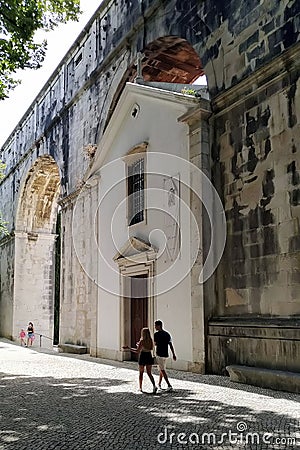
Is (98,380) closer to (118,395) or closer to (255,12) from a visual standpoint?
(118,395)

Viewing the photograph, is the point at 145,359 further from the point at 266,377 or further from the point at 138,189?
the point at 138,189

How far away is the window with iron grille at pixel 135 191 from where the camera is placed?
14367 mm

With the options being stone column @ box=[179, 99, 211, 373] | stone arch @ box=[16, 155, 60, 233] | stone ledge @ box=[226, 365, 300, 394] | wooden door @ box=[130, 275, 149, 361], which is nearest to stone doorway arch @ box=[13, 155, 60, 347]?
stone arch @ box=[16, 155, 60, 233]

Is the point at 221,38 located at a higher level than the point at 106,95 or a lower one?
lower

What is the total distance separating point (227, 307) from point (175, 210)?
266cm

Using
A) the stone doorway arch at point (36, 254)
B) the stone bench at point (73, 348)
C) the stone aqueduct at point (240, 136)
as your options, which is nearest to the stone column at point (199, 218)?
the stone aqueduct at point (240, 136)

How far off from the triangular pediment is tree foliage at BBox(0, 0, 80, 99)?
191 inches

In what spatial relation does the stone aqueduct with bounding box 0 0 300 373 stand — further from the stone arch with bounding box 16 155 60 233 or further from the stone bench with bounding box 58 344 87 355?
the stone arch with bounding box 16 155 60 233

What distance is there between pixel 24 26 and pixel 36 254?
783 inches

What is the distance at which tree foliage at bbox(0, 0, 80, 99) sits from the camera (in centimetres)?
1046

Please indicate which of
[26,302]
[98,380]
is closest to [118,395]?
[98,380]

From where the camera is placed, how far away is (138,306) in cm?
1441

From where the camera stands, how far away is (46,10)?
11.0 m

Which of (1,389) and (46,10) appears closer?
(1,389)
